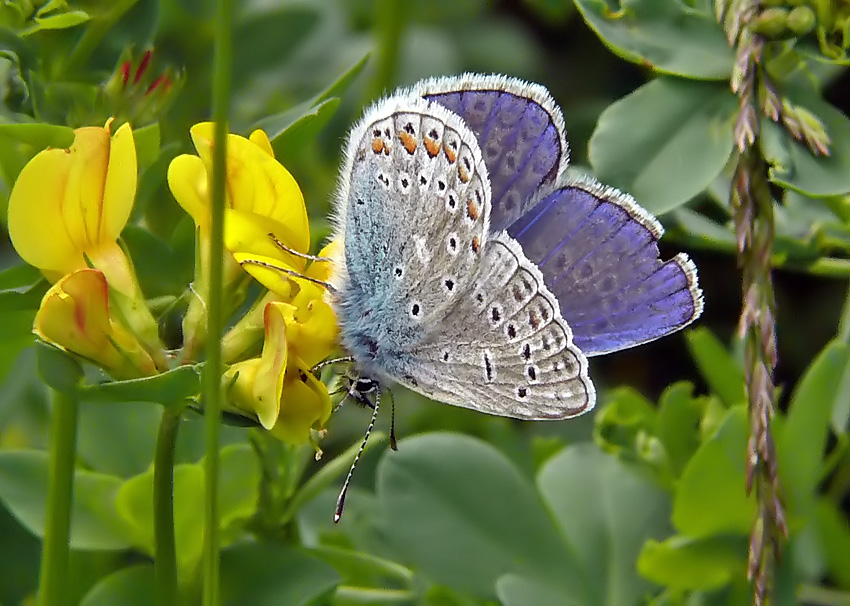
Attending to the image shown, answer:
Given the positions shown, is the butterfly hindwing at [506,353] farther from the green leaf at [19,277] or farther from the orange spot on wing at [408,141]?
the green leaf at [19,277]

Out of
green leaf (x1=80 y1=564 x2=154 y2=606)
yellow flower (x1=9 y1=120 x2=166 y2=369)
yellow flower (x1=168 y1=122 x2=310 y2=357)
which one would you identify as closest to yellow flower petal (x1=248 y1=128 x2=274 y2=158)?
yellow flower (x1=168 y1=122 x2=310 y2=357)

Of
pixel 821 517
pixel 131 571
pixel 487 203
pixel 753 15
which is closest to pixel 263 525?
pixel 131 571

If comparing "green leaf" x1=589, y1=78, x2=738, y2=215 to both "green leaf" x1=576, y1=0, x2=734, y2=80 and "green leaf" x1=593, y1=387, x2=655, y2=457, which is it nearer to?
"green leaf" x1=576, y1=0, x2=734, y2=80

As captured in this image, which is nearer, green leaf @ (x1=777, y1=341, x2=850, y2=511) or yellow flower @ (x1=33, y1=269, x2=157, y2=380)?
yellow flower @ (x1=33, y1=269, x2=157, y2=380)

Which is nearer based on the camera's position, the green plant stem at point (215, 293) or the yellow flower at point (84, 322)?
the green plant stem at point (215, 293)

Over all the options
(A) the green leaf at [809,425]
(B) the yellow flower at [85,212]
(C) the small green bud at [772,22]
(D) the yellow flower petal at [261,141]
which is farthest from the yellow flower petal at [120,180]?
(A) the green leaf at [809,425]

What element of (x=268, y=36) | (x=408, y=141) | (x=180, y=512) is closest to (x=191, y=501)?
(x=180, y=512)

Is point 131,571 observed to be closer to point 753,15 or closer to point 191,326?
point 191,326

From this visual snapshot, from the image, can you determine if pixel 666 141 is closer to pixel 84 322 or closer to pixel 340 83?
pixel 340 83
